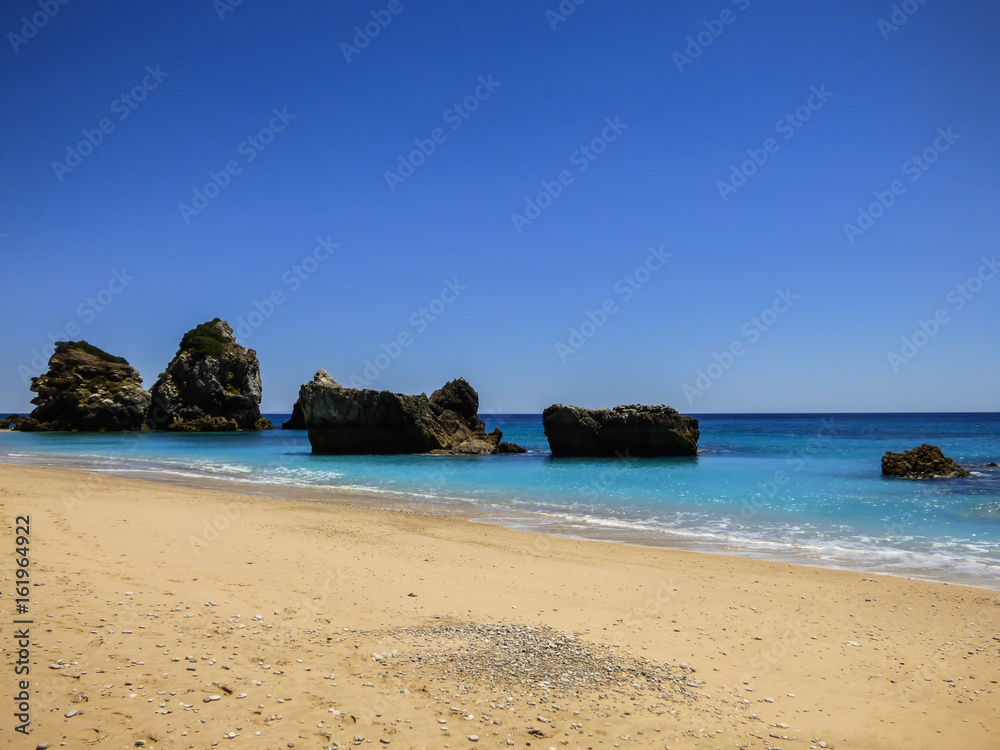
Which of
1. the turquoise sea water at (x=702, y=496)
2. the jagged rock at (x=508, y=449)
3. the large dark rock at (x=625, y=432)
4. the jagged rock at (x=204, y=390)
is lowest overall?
the turquoise sea water at (x=702, y=496)

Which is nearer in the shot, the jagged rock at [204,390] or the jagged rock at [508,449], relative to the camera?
the jagged rock at [508,449]

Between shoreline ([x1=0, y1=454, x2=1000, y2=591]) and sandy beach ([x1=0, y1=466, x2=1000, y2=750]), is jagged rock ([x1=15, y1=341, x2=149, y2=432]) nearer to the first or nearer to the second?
shoreline ([x1=0, y1=454, x2=1000, y2=591])

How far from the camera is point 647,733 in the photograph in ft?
14.1

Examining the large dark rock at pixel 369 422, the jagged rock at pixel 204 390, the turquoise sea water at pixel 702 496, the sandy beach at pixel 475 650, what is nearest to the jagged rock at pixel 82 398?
the jagged rock at pixel 204 390

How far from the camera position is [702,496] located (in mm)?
18766

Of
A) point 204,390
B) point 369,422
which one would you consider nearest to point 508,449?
point 369,422

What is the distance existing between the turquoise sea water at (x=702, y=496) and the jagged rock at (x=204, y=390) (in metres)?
40.2

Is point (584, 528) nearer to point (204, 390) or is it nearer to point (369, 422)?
point (369, 422)

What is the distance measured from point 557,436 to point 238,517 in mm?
27125

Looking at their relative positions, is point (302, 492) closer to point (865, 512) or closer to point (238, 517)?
point (238, 517)

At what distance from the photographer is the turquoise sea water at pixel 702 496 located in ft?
37.8

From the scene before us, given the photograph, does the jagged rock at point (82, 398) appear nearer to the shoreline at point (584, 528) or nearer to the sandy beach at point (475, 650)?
the shoreline at point (584, 528)

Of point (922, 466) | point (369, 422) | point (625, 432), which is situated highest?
point (369, 422)

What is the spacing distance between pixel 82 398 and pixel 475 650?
270 ft
